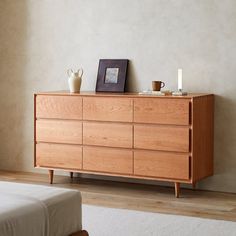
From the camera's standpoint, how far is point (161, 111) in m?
5.12

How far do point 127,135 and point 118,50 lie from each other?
892mm

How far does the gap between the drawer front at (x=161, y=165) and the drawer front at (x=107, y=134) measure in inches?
6.1

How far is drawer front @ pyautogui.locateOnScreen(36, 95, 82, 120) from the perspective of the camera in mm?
5484

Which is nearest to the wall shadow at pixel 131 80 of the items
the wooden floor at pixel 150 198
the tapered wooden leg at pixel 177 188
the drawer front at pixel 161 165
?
the drawer front at pixel 161 165

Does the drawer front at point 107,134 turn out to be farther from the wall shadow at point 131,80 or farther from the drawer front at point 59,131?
the wall shadow at point 131,80

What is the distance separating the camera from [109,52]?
579cm

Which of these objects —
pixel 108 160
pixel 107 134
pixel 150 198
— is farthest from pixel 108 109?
pixel 150 198

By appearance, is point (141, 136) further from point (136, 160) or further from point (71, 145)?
point (71, 145)

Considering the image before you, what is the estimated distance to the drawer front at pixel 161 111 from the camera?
5.04 metres

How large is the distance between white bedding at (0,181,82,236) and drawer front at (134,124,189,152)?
66.4 inches

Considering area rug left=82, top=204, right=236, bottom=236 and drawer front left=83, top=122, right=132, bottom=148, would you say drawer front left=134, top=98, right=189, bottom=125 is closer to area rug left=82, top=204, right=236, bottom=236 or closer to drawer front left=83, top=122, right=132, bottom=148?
drawer front left=83, top=122, right=132, bottom=148

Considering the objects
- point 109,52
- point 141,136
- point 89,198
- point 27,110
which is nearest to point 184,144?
point 141,136

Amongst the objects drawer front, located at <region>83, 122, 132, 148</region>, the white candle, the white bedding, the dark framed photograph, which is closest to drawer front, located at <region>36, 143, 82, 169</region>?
drawer front, located at <region>83, 122, 132, 148</region>

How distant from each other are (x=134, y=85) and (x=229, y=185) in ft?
4.01
